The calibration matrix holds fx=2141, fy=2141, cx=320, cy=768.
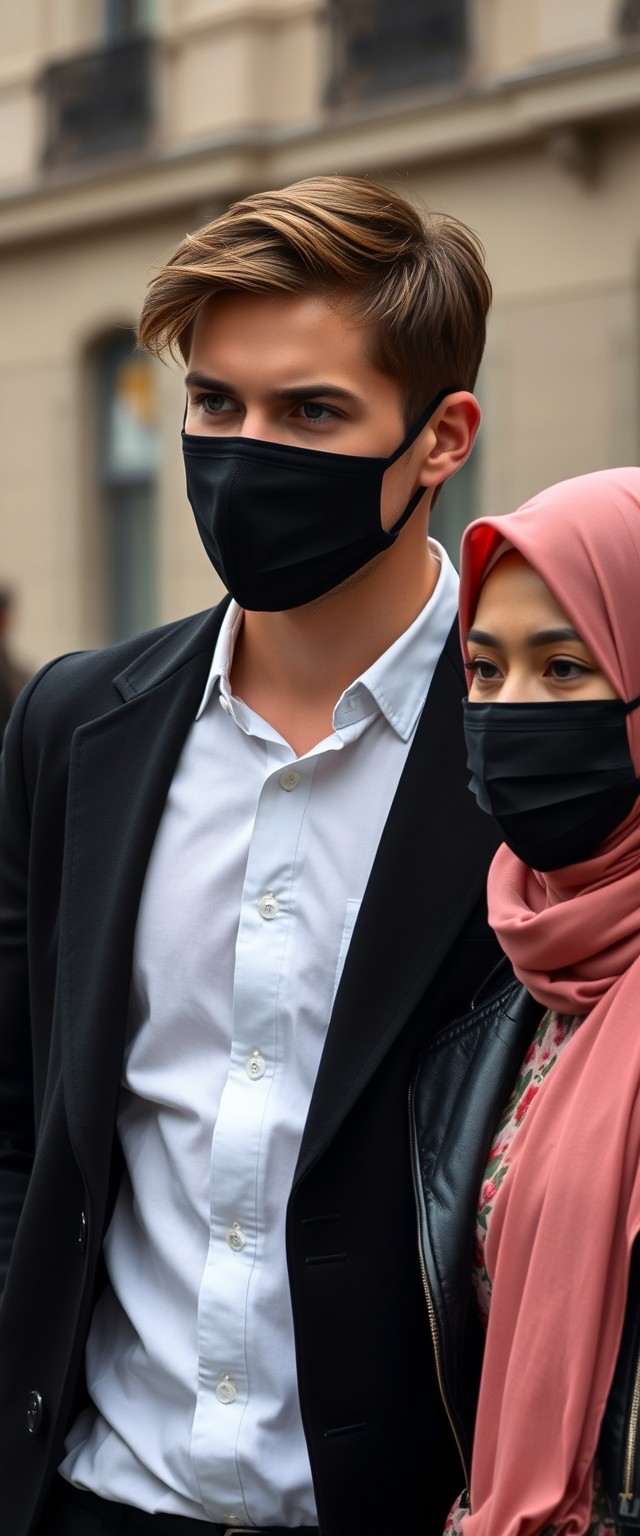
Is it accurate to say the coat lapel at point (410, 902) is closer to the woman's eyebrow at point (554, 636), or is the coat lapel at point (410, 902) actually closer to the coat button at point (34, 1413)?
the woman's eyebrow at point (554, 636)

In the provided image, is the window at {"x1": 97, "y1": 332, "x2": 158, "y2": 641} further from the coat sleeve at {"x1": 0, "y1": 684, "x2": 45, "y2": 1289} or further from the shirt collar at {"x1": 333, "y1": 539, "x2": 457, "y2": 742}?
the shirt collar at {"x1": 333, "y1": 539, "x2": 457, "y2": 742}

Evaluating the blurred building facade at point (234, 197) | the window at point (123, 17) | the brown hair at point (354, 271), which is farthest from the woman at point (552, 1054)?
the window at point (123, 17)

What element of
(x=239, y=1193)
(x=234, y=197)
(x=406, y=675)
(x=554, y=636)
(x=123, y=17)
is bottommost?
(x=239, y=1193)

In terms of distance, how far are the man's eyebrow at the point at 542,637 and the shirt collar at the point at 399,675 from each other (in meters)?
0.31

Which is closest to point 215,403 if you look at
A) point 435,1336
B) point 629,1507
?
point 435,1336

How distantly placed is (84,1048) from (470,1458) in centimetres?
68

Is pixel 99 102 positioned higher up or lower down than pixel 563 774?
higher up

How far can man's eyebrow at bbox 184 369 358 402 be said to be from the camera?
2.59 metres

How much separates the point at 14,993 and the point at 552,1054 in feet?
2.87

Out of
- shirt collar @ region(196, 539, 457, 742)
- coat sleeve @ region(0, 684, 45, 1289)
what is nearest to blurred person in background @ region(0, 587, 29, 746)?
coat sleeve @ region(0, 684, 45, 1289)

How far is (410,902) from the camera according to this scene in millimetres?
2570

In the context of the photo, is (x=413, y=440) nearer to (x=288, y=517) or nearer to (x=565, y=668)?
(x=288, y=517)

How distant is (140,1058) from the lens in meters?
2.68

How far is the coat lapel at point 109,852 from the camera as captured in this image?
265cm
